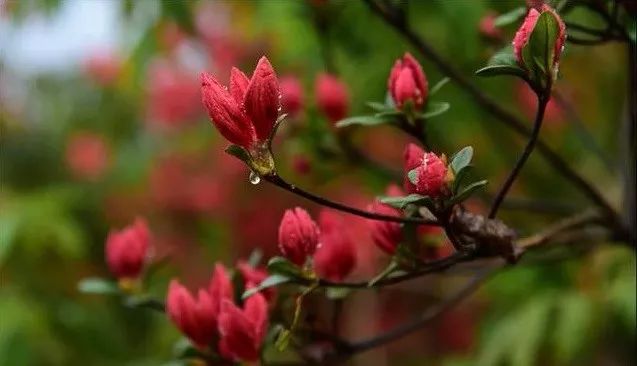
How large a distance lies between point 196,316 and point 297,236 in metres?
0.11

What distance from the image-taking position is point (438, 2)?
0.84 metres

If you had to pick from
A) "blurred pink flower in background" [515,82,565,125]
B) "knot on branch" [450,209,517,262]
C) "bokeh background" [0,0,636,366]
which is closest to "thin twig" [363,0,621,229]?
"bokeh background" [0,0,636,366]

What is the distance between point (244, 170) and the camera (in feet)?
5.09

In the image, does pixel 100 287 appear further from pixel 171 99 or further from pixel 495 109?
pixel 171 99

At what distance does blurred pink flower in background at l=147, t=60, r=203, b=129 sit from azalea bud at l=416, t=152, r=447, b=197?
122 centimetres

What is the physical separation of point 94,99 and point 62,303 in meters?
0.57

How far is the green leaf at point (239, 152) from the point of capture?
47cm

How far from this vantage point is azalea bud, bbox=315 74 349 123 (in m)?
0.78

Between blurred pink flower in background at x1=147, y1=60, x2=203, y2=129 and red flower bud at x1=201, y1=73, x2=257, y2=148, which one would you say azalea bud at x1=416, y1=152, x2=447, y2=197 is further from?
blurred pink flower in background at x1=147, y1=60, x2=203, y2=129

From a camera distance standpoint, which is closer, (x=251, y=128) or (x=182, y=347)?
(x=251, y=128)

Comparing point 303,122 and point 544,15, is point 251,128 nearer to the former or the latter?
point 544,15

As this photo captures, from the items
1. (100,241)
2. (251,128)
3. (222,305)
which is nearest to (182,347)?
(222,305)

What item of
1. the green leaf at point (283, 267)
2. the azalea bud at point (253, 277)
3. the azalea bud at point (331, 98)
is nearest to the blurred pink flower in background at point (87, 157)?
the azalea bud at point (331, 98)

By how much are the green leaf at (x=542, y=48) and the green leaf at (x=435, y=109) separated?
0.11m
